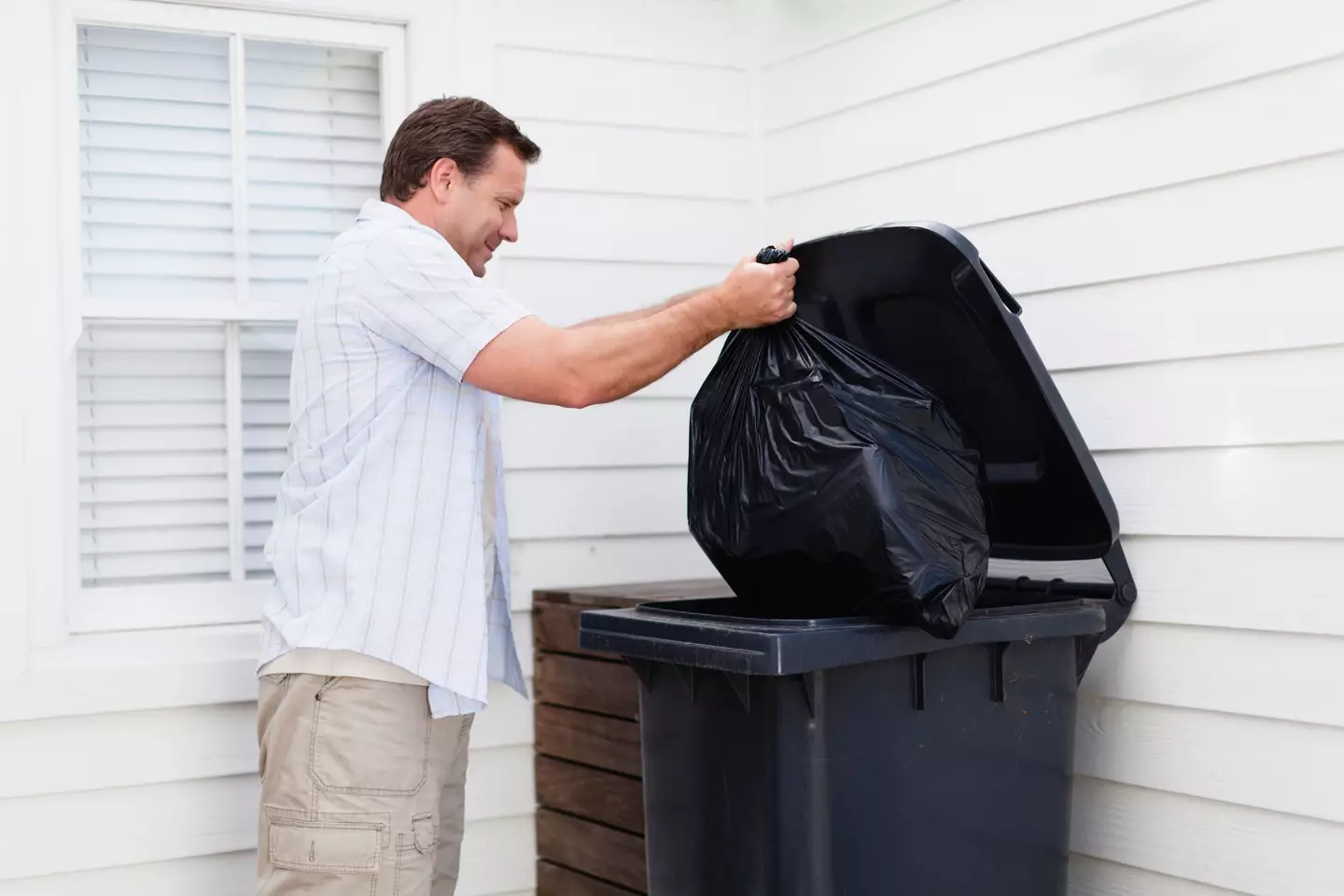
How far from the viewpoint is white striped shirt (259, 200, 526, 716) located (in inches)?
91.8

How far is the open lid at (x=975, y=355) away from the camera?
2.30 m

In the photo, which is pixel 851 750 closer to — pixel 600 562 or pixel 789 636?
pixel 789 636

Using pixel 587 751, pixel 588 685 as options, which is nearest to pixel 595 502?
pixel 588 685

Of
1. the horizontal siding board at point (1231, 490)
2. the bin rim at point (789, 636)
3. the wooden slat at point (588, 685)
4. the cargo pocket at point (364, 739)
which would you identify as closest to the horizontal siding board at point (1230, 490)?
the horizontal siding board at point (1231, 490)

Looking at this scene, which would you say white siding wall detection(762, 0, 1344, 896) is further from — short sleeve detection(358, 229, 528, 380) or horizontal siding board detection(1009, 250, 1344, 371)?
short sleeve detection(358, 229, 528, 380)

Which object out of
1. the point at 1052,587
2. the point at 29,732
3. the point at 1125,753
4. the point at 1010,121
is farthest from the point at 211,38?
the point at 1125,753

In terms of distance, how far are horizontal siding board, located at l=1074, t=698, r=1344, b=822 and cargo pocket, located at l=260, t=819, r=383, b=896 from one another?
4.60ft

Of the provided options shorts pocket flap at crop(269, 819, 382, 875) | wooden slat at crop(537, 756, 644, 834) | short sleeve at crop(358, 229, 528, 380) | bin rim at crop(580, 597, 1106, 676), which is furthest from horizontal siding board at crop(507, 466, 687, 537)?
shorts pocket flap at crop(269, 819, 382, 875)

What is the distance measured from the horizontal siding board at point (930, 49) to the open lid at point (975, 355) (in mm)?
715

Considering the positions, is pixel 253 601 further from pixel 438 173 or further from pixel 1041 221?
pixel 1041 221

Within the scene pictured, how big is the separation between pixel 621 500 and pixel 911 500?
4.55 ft

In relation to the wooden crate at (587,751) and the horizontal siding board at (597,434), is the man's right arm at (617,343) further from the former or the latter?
the horizontal siding board at (597,434)

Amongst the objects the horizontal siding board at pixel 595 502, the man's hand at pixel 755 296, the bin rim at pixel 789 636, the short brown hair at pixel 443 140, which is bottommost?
the bin rim at pixel 789 636

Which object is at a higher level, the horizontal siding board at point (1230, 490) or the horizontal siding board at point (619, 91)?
the horizontal siding board at point (619, 91)
